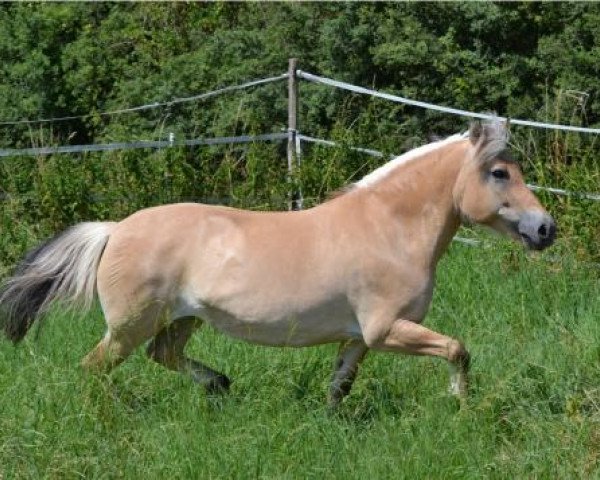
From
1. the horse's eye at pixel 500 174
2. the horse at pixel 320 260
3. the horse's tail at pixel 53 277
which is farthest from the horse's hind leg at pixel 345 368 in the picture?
the horse's tail at pixel 53 277

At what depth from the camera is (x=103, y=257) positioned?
6.79m

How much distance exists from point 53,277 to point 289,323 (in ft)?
4.37

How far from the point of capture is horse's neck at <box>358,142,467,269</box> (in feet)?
22.1

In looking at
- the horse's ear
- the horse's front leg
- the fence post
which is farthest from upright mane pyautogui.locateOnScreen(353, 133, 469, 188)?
the fence post

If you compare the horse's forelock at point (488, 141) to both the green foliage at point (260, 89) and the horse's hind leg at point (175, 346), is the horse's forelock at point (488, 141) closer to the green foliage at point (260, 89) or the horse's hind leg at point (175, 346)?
the horse's hind leg at point (175, 346)

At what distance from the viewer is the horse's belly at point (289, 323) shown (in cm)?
661

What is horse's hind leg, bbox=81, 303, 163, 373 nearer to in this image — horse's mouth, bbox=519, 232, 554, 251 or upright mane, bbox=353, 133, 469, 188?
upright mane, bbox=353, 133, 469, 188

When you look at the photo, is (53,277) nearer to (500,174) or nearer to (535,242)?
(500,174)

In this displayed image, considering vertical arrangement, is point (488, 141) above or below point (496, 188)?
above

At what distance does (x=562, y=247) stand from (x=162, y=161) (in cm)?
374

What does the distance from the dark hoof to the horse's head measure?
1.56 m

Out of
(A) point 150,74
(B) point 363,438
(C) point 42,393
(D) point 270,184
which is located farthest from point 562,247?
(A) point 150,74

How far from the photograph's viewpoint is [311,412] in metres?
6.16

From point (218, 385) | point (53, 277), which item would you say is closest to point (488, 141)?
point (218, 385)
